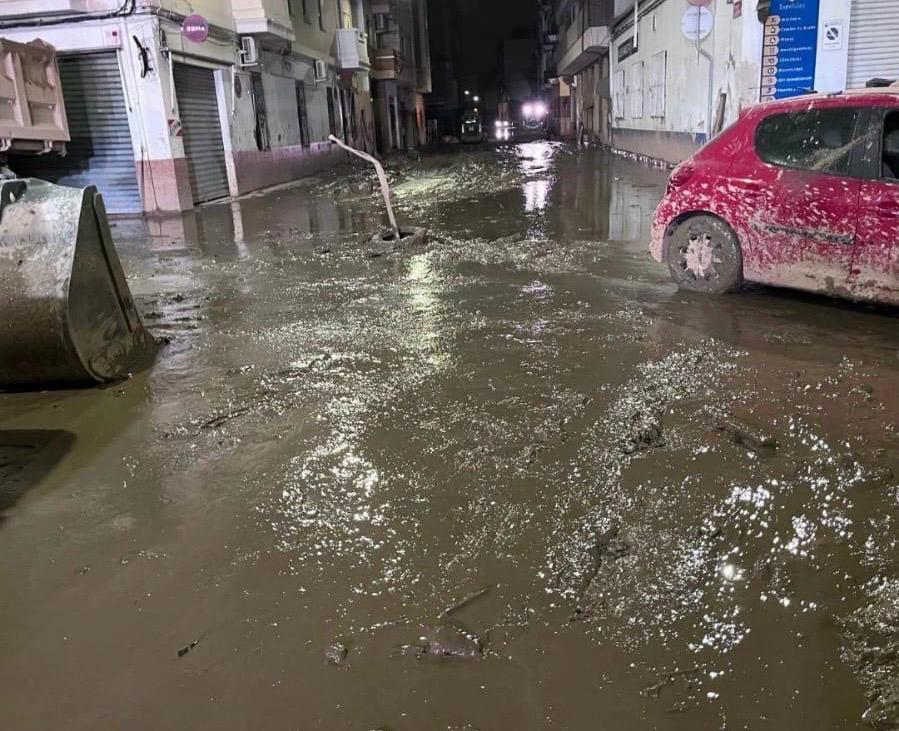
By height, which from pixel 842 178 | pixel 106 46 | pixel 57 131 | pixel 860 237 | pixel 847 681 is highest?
pixel 106 46

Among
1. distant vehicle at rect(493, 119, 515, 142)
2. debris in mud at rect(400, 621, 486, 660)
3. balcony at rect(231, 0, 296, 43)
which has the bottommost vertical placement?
debris in mud at rect(400, 621, 486, 660)

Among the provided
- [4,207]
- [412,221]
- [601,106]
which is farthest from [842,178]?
[601,106]

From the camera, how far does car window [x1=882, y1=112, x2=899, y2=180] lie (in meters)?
5.00

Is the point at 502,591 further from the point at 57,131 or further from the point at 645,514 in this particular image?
the point at 57,131

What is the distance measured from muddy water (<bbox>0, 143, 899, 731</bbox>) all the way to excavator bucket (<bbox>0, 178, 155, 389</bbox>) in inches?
9.7

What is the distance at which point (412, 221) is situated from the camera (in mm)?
11727

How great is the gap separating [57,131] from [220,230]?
14.5 feet

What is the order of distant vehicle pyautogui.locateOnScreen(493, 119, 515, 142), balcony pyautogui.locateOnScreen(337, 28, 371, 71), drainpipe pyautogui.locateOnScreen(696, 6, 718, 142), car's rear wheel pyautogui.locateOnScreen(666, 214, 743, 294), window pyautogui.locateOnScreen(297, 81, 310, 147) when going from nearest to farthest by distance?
car's rear wheel pyautogui.locateOnScreen(666, 214, 743, 294) < drainpipe pyautogui.locateOnScreen(696, 6, 718, 142) < window pyautogui.locateOnScreen(297, 81, 310, 147) < balcony pyautogui.locateOnScreen(337, 28, 371, 71) < distant vehicle pyautogui.locateOnScreen(493, 119, 515, 142)

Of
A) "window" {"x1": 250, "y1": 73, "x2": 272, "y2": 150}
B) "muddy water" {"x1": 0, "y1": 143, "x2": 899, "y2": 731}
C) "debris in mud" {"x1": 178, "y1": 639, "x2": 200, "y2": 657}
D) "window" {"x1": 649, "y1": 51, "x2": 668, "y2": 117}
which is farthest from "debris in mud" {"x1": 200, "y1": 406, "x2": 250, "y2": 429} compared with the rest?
"window" {"x1": 649, "y1": 51, "x2": 668, "y2": 117}

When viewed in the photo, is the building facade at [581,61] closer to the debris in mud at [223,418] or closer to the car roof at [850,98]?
the car roof at [850,98]

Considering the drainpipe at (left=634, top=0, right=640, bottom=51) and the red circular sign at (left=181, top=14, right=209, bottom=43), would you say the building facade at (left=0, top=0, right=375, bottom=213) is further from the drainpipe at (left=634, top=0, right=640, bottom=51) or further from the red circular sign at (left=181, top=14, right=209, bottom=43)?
the drainpipe at (left=634, top=0, right=640, bottom=51)

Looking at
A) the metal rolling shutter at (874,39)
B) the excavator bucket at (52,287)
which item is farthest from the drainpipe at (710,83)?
the excavator bucket at (52,287)

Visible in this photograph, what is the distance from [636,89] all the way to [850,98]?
2117cm

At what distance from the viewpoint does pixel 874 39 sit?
12.3m
